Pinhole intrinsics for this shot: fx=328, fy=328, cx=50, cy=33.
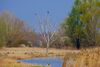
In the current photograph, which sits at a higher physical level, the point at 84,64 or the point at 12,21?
the point at 12,21

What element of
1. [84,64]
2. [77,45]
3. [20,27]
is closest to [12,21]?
[20,27]

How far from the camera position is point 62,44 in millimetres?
57625

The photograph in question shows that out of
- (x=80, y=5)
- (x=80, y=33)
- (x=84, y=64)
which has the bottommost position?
(x=84, y=64)

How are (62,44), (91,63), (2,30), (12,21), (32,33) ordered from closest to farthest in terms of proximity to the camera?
(91,63), (2,30), (62,44), (12,21), (32,33)

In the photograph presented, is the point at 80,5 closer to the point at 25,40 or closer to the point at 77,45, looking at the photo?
the point at 77,45

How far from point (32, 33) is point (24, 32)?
3.14 metres

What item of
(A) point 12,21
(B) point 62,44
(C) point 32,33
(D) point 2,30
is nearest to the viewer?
(D) point 2,30

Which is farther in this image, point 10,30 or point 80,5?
point 10,30

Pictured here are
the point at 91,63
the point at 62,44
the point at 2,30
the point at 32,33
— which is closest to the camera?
the point at 91,63

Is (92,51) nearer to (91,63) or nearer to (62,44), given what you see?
(91,63)

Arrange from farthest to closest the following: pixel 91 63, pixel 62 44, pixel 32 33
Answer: pixel 32 33 < pixel 62 44 < pixel 91 63

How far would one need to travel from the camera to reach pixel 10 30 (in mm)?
58531

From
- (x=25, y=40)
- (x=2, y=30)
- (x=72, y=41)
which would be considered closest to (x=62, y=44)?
(x=72, y=41)

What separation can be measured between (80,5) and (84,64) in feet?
141
